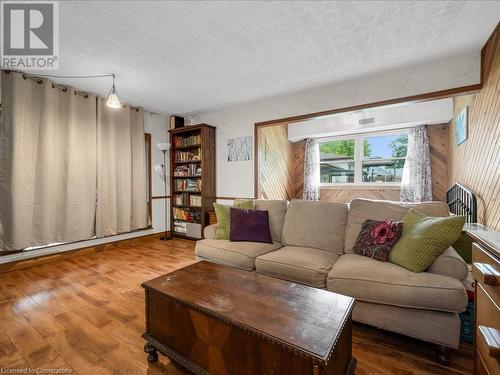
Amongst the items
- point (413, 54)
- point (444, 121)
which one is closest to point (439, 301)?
point (413, 54)

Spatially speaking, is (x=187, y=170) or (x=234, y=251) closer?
(x=234, y=251)

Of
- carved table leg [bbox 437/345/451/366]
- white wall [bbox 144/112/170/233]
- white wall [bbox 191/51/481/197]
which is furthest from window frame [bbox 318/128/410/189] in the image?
carved table leg [bbox 437/345/451/366]

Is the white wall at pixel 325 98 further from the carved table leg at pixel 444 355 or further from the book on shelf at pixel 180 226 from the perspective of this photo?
the carved table leg at pixel 444 355

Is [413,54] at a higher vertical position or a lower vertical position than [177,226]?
higher

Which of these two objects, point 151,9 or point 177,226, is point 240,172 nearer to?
point 177,226

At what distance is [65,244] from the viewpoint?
3314 millimetres

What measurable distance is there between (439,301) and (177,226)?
167 inches

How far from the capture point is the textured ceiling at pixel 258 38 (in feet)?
5.82

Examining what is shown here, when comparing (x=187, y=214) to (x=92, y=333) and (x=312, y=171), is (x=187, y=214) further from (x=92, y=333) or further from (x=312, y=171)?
(x=312, y=171)

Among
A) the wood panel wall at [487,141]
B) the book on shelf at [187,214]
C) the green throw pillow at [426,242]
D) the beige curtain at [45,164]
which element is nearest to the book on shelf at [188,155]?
the book on shelf at [187,214]

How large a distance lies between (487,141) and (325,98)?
5.83 feet

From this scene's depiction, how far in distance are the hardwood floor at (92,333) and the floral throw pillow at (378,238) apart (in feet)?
1.86

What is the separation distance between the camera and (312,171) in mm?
5531

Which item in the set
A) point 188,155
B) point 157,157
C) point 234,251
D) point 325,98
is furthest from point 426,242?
point 157,157
